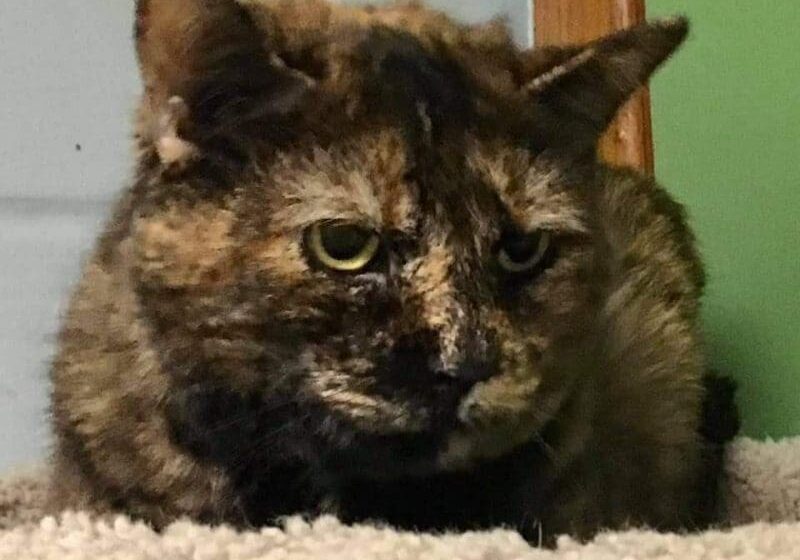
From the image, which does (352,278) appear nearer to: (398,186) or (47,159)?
(398,186)

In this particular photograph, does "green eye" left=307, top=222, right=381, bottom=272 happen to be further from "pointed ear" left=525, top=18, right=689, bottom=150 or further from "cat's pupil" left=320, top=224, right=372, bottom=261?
"pointed ear" left=525, top=18, right=689, bottom=150

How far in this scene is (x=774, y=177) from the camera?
1.22 metres

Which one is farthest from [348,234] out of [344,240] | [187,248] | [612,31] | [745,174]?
[612,31]

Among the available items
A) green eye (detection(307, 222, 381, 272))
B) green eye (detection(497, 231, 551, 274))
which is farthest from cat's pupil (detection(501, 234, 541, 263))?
green eye (detection(307, 222, 381, 272))

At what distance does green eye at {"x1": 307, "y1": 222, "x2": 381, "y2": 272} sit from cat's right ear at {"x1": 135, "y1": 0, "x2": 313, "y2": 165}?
94mm

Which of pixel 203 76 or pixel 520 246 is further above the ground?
pixel 203 76

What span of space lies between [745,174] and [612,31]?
0.91 feet

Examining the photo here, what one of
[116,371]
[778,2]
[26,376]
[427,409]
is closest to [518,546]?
[427,409]

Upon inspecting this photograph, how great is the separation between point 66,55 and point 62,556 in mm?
1084

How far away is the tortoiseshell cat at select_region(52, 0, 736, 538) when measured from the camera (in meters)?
0.74

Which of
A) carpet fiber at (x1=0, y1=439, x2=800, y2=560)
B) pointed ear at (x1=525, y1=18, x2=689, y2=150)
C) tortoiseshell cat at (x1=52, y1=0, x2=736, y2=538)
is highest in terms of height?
pointed ear at (x1=525, y1=18, x2=689, y2=150)

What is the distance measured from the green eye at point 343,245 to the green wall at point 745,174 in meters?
0.63

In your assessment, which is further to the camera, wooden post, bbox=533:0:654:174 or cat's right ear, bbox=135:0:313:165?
wooden post, bbox=533:0:654:174

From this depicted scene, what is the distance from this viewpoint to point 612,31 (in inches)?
55.2
